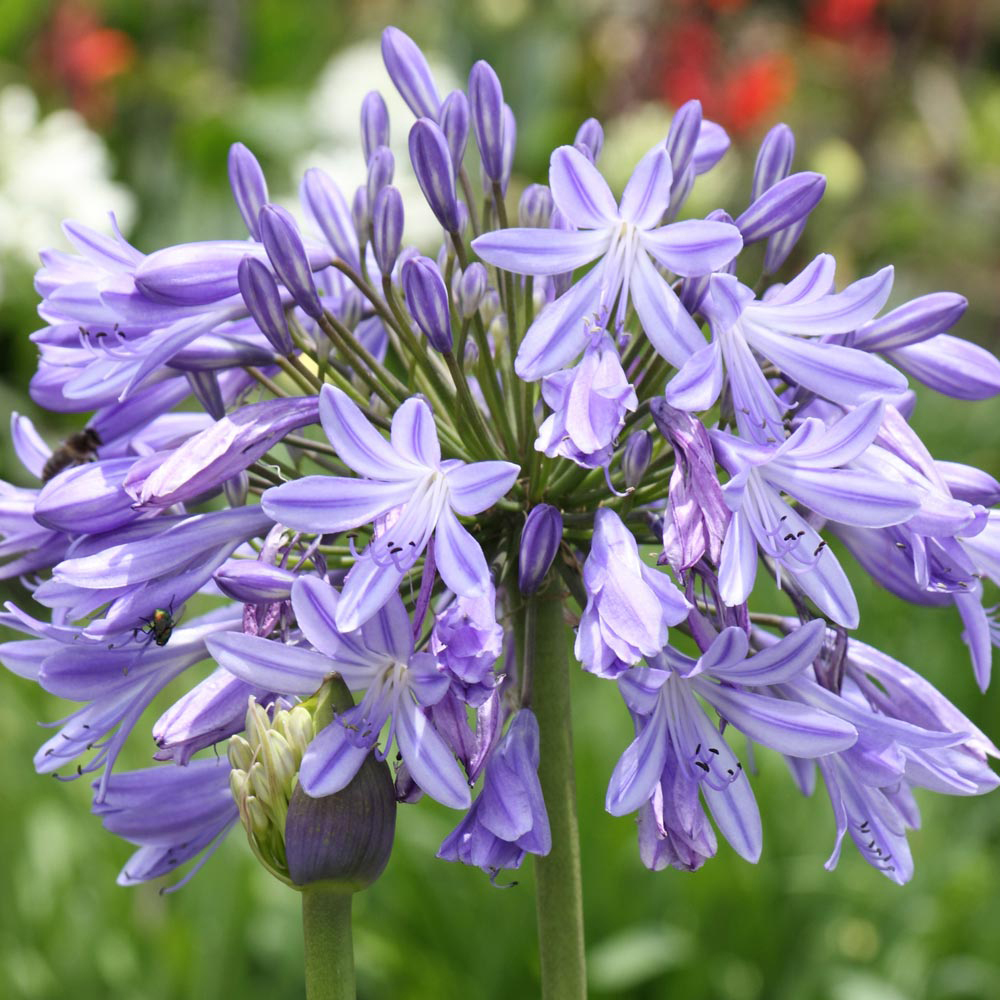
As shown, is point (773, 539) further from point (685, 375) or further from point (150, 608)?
point (150, 608)

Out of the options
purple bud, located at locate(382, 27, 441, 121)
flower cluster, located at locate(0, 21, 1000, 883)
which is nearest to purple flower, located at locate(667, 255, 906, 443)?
flower cluster, located at locate(0, 21, 1000, 883)

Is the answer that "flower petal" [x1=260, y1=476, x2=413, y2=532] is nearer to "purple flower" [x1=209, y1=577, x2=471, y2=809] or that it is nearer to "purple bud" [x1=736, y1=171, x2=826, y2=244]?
"purple flower" [x1=209, y1=577, x2=471, y2=809]

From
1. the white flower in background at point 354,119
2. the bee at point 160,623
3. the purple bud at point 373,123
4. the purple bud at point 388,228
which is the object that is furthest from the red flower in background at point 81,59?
the bee at point 160,623

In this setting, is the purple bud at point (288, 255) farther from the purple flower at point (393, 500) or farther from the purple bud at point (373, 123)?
the purple bud at point (373, 123)

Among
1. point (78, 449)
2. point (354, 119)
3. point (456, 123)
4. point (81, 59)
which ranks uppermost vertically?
point (456, 123)

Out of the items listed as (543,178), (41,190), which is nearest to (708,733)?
(41,190)

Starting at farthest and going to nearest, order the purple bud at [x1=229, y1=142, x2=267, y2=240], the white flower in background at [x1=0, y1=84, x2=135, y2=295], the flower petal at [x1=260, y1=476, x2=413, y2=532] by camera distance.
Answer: the white flower in background at [x1=0, y1=84, x2=135, y2=295], the purple bud at [x1=229, y1=142, x2=267, y2=240], the flower petal at [x1=260, y1=476, x2=413, y2=532]

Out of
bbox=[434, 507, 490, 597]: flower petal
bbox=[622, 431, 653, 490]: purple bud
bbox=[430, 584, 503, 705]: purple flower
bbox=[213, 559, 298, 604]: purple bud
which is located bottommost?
bbox=[213, 559, 298, 604]: purple bud

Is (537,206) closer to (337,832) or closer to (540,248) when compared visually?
(540,248)

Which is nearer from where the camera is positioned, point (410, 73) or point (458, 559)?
point (458, 559)
